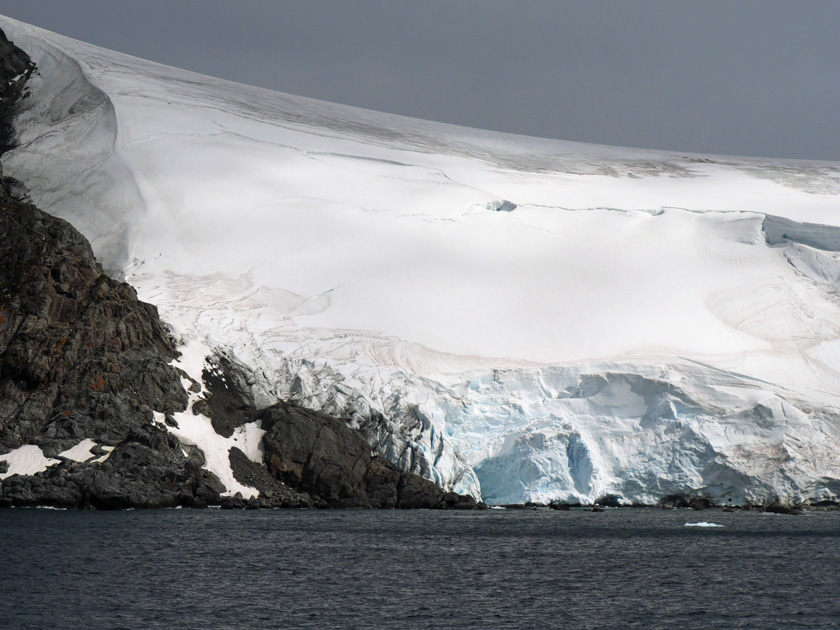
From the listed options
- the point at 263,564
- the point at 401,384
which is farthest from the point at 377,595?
the point at 401,384

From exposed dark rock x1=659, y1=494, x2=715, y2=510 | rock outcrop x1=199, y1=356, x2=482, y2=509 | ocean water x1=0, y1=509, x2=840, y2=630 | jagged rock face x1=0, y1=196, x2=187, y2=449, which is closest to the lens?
ocean water x1=0, y1=509, x2=840, y2=630

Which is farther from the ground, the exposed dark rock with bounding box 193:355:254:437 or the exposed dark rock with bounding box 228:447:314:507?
the exposed dark rock with bounding box 193:355:254:437

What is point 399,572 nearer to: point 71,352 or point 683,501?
point 71,352

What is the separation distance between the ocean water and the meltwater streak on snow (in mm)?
5948

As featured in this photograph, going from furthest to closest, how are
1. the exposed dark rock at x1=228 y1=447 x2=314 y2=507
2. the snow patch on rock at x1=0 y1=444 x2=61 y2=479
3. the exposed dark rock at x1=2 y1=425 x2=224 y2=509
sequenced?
the exposed dark rock at x1=228 y1=447 x2=314 y2=507, the snow patch on rock at x1=0 y1=444 x2=61 y2=479, the exposed dark rock at x1=2 y1=425 x2=224 y2=509

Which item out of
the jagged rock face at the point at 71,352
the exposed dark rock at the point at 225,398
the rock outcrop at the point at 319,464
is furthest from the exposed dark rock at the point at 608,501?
the jagged rock face at the point at 71,352

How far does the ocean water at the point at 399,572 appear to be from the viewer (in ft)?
72.7

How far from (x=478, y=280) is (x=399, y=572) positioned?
2993 cm

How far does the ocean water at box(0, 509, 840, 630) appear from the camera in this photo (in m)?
22.2

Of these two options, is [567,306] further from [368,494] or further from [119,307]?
[119,307]

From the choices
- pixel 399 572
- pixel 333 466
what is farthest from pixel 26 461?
pixel 399 572

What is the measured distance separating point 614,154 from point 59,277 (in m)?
50.3

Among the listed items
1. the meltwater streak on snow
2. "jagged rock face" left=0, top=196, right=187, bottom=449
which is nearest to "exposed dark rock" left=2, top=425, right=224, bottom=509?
"jagged rock face" left=0, top=196, right=187, bottom=449

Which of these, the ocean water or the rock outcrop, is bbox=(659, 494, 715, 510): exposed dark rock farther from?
the rock outcrop
